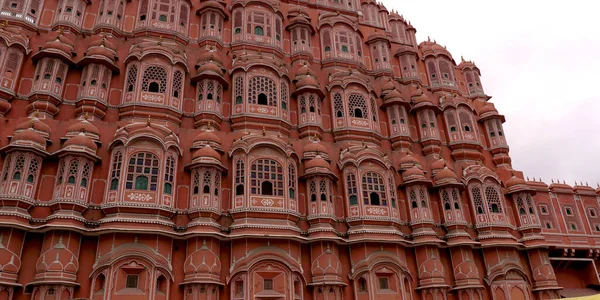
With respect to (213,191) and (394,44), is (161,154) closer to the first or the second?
(213,191)

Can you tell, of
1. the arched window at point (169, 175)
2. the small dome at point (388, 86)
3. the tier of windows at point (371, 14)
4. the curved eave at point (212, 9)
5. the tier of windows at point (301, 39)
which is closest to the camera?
the arched window at point (169, 175)

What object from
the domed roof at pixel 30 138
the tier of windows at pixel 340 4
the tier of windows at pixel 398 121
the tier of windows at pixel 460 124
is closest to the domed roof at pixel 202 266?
the domed roof at pixel 30 138

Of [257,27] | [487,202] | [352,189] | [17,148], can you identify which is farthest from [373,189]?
[17,148]

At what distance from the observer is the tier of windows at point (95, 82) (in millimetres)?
19703

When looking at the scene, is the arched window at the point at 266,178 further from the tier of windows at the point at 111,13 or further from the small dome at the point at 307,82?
the tier of windows at the point at 111,13

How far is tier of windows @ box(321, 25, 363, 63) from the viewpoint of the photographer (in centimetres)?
2658

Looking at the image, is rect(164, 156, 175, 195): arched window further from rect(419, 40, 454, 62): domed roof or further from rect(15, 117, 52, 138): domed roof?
rect(419, 40, 454, 62): domed roof

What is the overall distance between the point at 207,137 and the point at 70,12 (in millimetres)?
10930

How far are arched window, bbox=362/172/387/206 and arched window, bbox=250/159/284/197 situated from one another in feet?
14.1

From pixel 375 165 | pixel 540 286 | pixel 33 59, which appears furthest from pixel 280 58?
pixel 540 286

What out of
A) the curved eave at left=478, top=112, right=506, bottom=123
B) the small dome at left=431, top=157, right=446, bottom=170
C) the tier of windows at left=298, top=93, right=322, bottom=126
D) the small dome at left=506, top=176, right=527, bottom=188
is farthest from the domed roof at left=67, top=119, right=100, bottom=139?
the curved eave at left=478, top=112, right=506, bottom=123

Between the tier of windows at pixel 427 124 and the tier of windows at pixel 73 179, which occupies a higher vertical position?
the tier of windows at pixel 427 124

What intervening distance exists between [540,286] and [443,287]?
19.6 feet

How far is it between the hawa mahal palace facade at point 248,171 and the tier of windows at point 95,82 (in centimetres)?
8
